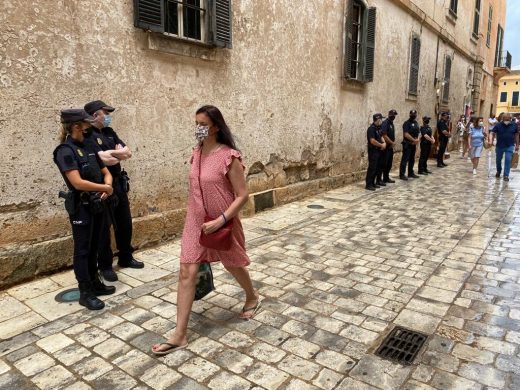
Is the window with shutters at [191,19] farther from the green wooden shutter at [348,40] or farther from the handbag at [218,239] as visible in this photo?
the green wooden shutter at [348,40]

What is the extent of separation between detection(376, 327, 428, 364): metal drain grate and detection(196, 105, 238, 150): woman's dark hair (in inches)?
73.8

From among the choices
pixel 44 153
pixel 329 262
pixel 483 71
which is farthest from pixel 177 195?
pixel 483 71

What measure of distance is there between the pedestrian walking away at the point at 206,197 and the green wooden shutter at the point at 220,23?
3109 mm

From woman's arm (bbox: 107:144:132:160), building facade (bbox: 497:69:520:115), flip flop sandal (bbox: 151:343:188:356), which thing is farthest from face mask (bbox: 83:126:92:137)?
building facade (bbox: 497:69:520:115)

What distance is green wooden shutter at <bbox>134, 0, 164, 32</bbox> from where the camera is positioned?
4.68 metres

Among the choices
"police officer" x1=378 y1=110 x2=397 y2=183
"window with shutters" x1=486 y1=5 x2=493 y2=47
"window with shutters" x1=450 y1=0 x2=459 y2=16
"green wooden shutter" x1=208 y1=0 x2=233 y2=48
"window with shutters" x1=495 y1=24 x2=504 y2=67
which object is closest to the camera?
"green wooden shutter" x1=208 y1=0 x2=233 y2=48

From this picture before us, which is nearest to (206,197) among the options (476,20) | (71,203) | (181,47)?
(71,203)

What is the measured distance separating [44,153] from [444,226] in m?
5.68

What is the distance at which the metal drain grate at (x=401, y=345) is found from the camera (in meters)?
2.90

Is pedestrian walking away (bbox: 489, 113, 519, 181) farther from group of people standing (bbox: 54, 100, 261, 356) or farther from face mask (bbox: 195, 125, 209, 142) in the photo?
face mask (bbox: 195, 125, 209, 142)

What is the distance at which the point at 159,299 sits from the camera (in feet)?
12.4

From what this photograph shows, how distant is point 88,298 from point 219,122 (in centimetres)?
197

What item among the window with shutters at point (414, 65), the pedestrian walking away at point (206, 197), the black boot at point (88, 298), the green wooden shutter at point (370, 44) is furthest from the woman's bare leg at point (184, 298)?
the window with shutters at point (414, 65)

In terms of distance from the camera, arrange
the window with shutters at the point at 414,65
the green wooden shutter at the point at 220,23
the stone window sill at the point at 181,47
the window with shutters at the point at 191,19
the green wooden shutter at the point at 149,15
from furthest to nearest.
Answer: the window with shutters at the point at 414,65 → the green wooden shutter at the point at 220,23 → the stone window sill at the point at 181,47 → the window with shutters at the point at 191,19 → the green wooden shutter at the point at 149,15
